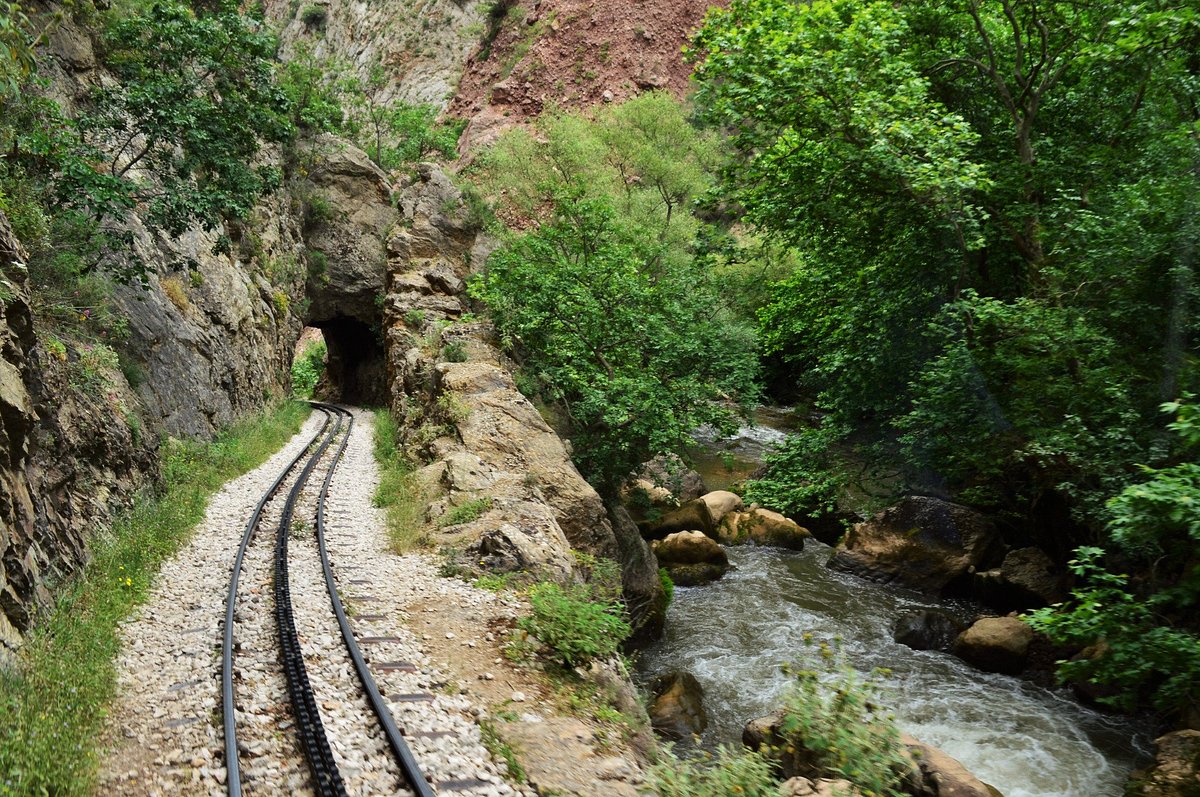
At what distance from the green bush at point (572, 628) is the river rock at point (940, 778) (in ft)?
10.1

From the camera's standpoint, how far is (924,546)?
601 inches

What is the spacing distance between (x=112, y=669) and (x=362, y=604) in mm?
2646

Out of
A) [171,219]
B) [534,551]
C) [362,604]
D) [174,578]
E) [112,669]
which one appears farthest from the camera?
[171,219]

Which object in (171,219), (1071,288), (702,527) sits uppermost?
(171,219)

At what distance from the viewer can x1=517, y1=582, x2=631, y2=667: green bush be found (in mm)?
7738

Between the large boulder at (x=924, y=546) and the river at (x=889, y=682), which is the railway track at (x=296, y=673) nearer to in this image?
the river at (x=889, y=682)

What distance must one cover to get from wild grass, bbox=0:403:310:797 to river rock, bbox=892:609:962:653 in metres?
11.8

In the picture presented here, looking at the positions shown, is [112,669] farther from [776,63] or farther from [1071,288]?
[1071,288]

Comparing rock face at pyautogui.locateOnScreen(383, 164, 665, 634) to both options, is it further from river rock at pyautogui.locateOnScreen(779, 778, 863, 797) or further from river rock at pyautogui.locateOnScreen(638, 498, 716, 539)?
river rock at pyautogui.locateOnScreen(779, 778, 863, 797)

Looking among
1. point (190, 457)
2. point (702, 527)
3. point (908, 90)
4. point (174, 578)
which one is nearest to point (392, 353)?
point (190, 457)

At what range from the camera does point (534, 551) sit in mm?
10445

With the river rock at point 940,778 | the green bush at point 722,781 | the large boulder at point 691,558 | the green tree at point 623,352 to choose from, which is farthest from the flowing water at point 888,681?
the green bush at point 722,781

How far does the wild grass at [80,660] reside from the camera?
504 cm

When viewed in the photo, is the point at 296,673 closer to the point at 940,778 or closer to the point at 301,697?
the point at 301,697
